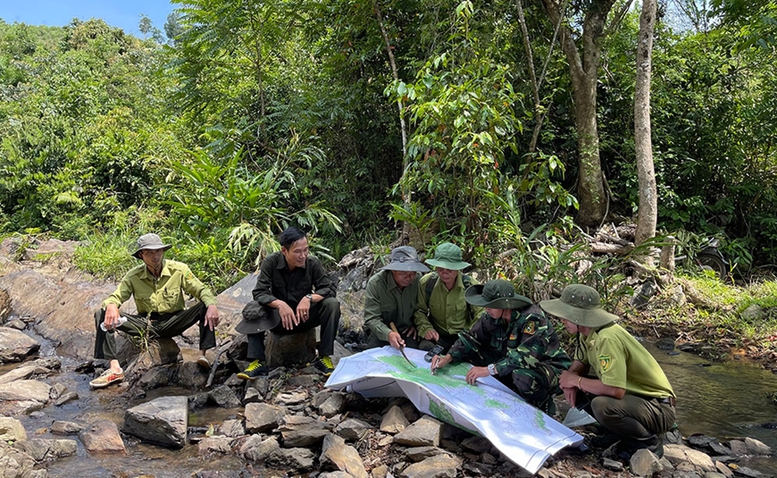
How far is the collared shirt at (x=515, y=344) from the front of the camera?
11.0 ft

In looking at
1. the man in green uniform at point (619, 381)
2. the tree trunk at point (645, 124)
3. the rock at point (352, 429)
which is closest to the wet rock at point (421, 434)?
the rock at point (352, 429)

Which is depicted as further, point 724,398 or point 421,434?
point 724,398

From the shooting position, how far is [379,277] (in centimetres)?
434

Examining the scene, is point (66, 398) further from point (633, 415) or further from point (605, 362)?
point (633, 415)

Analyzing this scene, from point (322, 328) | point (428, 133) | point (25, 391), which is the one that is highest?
point (428, 133)

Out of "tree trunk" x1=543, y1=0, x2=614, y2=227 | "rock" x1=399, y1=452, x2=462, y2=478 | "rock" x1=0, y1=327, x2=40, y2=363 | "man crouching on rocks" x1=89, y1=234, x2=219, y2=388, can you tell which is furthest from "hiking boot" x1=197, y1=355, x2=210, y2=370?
"tree trunk" x1=543, y1=0, x2=614, y2=227

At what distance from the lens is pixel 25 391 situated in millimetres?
4258

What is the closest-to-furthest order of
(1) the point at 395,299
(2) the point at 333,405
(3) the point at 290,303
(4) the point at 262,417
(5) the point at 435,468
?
(5) the point at 435,468, (4) the point at 262,417, (2) the point at 333,405, (1) the point at 395,299, (3) the point at 290,303

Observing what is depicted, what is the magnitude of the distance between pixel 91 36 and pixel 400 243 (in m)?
25.3

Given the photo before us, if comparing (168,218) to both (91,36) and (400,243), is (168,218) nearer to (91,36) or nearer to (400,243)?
(400,243)

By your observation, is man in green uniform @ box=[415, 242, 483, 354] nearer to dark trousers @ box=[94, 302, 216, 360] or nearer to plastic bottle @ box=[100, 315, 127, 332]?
dark trousers @ box=[94, 302, 216, 360]

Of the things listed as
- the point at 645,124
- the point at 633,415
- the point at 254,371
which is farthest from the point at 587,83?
the point at 254,371

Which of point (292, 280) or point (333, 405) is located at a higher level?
point (292, 280)

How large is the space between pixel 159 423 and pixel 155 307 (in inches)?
59.2
